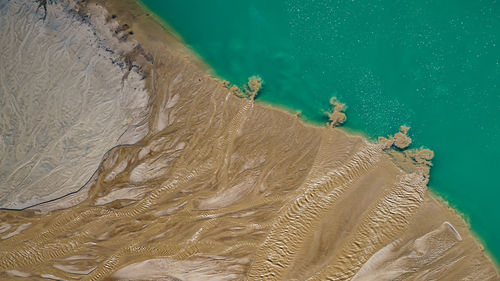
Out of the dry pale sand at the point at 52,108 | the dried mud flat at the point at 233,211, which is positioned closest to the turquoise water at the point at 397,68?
the dried mud flat at the point at 233,211

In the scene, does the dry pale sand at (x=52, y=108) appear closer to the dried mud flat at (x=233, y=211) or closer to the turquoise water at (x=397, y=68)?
the dried mud flat at (x=233, y=211)

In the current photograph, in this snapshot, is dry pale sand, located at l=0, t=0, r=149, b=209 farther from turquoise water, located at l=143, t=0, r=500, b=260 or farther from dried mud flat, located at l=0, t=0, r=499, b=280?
turquoise water, located at l=143, t=0, r=500, b=260

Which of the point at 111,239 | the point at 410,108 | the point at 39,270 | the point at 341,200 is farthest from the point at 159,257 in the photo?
the point at 410,108

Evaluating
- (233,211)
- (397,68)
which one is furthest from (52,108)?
(397,68)

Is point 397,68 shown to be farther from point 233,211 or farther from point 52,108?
point 52,108

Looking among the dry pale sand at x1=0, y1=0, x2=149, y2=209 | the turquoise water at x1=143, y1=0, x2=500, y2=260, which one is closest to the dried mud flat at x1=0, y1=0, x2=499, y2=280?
the dry pale sand at x1=0, y1=0, x2=149, y2=209

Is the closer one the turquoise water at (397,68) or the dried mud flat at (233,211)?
the dried mud flat at (233,211)
